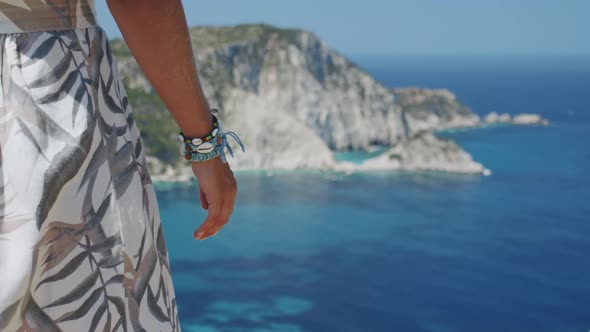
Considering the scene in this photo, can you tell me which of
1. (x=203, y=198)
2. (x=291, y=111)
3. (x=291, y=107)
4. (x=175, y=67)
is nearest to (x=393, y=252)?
(x=291, y=111)

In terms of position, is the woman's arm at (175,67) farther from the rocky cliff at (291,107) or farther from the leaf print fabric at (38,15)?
the rocky cliff at (291,107)

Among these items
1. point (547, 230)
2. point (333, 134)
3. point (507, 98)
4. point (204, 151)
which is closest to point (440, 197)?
point (547, 230)

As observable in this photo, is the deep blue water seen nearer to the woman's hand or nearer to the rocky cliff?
the rocky cliff

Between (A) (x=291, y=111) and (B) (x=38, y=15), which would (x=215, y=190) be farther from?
(A) (x=291, y=111)

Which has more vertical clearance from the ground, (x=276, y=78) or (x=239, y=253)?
(x=276, y=78)

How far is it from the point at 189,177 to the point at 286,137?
5438 millimetres

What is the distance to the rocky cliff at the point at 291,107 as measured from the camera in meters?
26.0

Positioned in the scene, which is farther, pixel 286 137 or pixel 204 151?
pixel 286 137

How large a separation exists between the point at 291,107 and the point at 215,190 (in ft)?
97.5

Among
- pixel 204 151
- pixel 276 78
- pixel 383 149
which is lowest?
pixel 383 149

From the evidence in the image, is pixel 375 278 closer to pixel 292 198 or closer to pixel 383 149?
pixel 292 198

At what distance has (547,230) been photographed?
18922mm

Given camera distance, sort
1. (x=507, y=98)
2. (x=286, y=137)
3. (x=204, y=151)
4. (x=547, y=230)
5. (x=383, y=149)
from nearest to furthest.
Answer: (x=204, y=151) → (x=547, y=230) → (x=286, y=137) → (x=383, y=149) → (x=507, y=98)

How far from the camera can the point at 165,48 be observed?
0.67m
